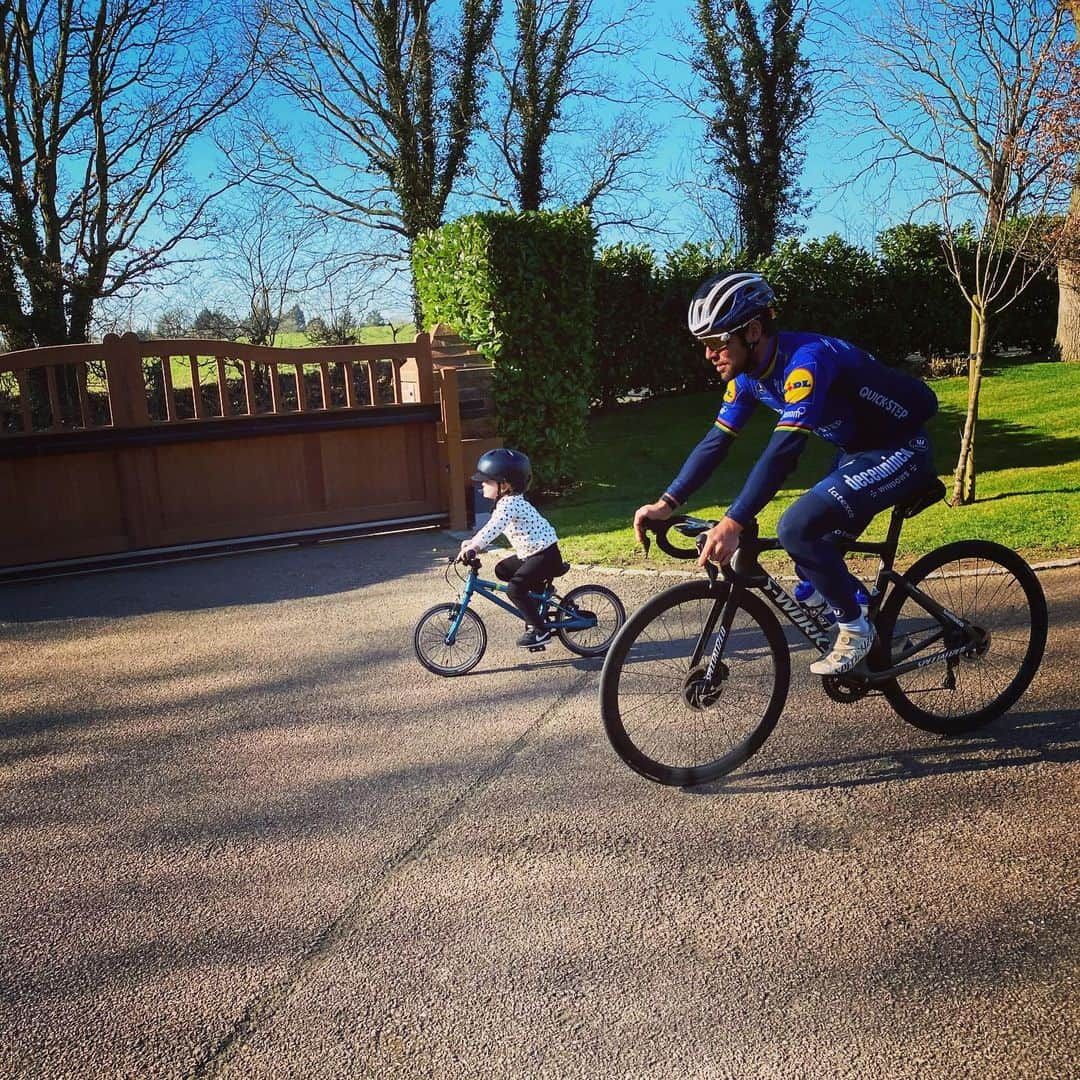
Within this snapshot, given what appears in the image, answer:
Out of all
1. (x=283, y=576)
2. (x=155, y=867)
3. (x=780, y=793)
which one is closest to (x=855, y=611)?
(x=780, y=793)

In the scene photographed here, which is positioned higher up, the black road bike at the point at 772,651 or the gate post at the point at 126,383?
the gate post at the point at 126,383

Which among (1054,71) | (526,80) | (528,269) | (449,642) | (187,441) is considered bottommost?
(449,642)

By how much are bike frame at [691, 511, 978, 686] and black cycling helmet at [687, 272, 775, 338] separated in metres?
0.90

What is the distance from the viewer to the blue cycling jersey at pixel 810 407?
387cm

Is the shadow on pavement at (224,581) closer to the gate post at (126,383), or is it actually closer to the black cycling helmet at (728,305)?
the gate post at (126,383)

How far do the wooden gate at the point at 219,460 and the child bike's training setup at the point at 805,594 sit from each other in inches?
246

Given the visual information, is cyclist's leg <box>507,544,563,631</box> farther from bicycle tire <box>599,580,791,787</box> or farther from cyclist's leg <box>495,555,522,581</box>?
bicycle tire <box>599,580,791,787</box>

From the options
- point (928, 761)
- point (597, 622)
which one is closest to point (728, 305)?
point (928, 761)

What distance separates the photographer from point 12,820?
→ 4.37 meters

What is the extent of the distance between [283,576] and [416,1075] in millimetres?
6587

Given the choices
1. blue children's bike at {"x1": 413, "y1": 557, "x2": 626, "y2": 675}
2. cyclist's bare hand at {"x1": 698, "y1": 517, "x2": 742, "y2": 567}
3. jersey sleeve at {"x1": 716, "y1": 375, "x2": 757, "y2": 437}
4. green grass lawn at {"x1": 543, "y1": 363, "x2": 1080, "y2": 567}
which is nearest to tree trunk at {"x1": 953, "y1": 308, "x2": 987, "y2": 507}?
green grass lawn at {"x1": 543, "y1": 363, "x2": 1080, "y2": 567}

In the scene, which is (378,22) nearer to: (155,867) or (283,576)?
(283,576)

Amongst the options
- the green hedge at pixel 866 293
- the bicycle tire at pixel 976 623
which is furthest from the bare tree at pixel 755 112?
the bicycle tire at pixel 976 623

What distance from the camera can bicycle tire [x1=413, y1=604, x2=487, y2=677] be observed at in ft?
19.9
